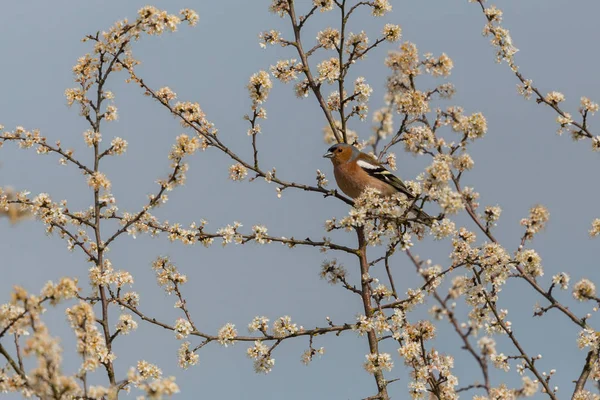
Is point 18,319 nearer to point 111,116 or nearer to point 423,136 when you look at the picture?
point 111,116

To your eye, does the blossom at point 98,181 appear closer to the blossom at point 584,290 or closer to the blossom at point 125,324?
the blossom at point 125,324

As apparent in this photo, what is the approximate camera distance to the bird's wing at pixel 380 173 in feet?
33.0

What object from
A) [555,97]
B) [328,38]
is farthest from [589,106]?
[328,38]

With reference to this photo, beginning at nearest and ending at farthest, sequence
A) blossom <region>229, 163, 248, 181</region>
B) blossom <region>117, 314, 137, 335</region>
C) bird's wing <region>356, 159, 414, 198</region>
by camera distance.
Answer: blossom <region>117, 314, 137, 335</region>
blossom <region>229, 163, 248, 181</region>
bird's wing <region>356, 159, 414, 198</region>

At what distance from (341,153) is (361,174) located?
43 cm

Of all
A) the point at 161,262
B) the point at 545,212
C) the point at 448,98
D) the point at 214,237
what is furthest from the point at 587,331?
the point at 161,262

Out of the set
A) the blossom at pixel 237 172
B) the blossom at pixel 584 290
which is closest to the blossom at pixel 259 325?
the blossom at pixel 237 172

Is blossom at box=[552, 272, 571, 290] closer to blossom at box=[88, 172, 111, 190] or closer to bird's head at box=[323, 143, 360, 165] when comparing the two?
bird's head at box=[323, 143, 360, 165]

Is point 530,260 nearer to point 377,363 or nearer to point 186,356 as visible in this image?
point 377,363

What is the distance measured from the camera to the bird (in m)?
10.1

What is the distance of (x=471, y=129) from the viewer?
338 inches

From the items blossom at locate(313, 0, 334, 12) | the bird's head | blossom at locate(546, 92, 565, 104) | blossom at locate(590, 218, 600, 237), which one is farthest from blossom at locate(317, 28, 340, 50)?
blossom at locate(590, 218, 600, 237)

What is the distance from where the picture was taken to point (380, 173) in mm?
10172

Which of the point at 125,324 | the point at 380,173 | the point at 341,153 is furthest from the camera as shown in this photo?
the point at 380,173
